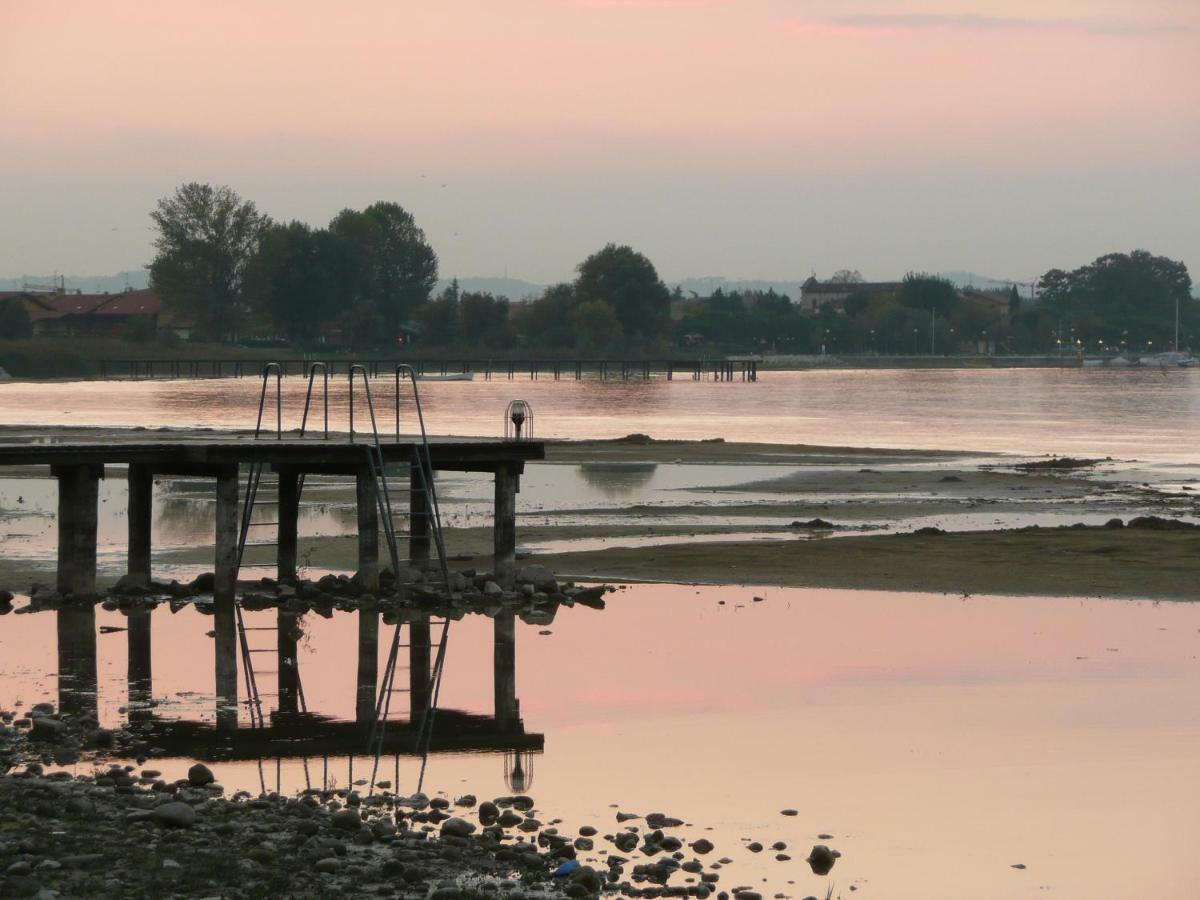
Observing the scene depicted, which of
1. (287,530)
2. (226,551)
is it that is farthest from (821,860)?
(287,530)

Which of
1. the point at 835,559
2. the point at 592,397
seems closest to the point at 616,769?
the point at 835,559

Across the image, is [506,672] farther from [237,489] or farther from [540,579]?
[237,489]

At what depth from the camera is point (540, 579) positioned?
3005cm

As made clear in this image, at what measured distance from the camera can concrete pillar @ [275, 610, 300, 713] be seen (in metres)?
22.0

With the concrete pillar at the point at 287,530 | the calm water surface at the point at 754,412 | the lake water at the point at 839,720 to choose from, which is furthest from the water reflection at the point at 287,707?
the calm water surface at the point at 754,412

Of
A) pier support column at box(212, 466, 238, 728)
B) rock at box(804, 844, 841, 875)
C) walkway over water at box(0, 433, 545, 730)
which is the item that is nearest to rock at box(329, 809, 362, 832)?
rock at box(804, 844, 841, 875)

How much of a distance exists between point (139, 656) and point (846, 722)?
1004cm

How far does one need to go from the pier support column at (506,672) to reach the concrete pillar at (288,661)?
2.52m

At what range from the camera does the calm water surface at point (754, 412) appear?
295ft

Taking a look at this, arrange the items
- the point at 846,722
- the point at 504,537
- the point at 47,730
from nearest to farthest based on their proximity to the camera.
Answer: the point at 47,730
the point at 846,722
the point at 504,537

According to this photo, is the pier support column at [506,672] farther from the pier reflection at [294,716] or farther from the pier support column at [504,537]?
the pier support column at [504,537]

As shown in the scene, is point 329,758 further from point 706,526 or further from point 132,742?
point 706,526

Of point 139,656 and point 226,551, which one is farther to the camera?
point 226,551

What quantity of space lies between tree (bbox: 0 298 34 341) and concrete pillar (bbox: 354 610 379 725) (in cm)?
17132
